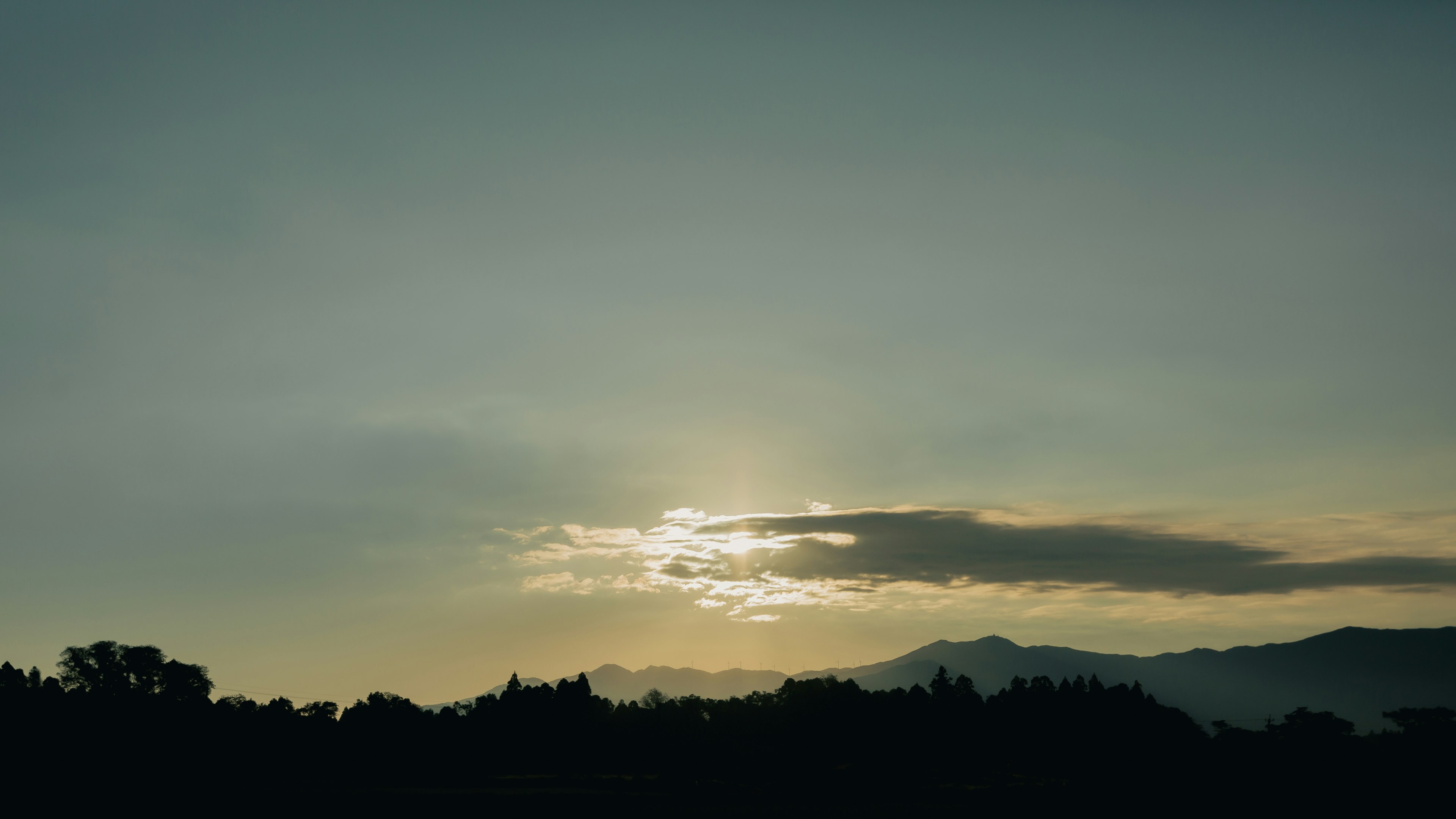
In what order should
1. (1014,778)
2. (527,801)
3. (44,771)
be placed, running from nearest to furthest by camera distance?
(527,801), (44,771), (1014,778)

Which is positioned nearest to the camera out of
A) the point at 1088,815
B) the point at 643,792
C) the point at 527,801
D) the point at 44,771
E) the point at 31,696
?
the point at 1088,815

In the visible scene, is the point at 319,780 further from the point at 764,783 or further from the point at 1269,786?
the point at 1269,786

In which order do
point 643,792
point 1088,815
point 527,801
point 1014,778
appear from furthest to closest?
point 1014,778 < point 643,792 < point 527,801 < point 1088,815

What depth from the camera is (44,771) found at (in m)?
133

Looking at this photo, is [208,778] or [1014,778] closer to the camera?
[208,778]

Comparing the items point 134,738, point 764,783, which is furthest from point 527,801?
point 134,738

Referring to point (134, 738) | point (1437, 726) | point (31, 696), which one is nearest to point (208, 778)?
point (134, 738)

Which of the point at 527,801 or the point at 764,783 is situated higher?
the point at 527,801

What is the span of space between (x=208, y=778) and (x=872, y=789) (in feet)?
339

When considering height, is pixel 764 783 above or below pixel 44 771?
below

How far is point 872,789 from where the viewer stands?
156 m

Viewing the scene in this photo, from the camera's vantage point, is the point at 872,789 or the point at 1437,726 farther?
the point at 1437,726

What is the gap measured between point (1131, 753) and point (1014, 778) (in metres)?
36.0

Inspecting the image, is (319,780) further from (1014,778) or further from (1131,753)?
(1131,753)
